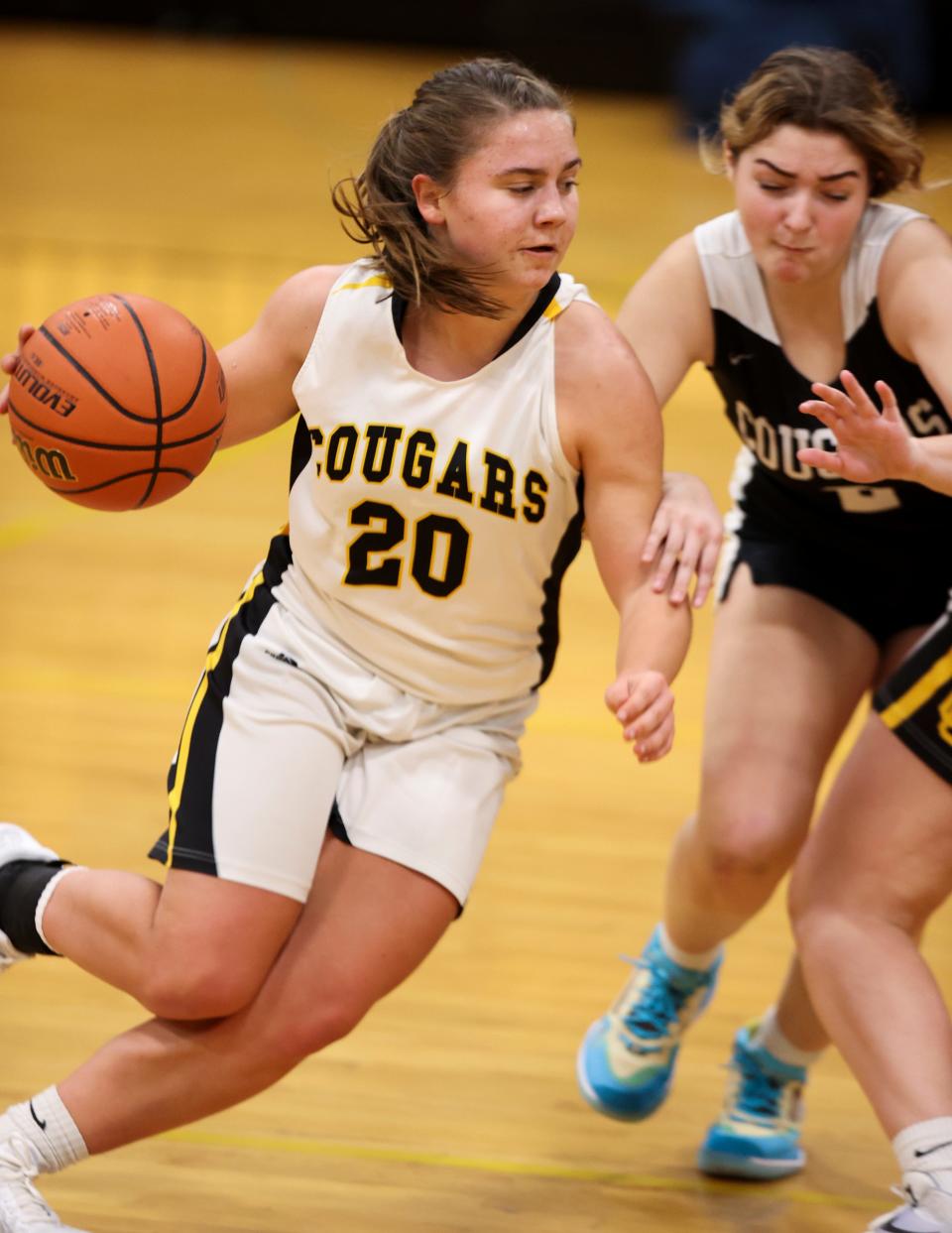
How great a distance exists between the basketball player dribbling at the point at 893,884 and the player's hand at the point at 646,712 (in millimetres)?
432

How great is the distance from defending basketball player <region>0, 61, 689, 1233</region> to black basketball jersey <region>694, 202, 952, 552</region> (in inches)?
16.6

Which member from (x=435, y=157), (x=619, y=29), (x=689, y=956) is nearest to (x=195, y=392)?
(x=435, y=157)

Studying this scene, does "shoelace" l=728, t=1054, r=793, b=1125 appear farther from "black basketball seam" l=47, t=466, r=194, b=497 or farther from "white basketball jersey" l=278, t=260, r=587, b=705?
→ "black basketball seam" l=47, t=466, r=194, b=497

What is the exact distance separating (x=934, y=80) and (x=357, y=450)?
14.5m

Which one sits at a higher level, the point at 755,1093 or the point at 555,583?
the point at 555,583

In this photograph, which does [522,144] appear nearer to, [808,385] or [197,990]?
[808,385]

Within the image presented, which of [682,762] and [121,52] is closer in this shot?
[682,762]

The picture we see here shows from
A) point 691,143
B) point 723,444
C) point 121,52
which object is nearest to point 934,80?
point 691,143

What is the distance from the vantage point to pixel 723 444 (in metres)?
8.19

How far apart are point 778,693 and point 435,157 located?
3.69 feet

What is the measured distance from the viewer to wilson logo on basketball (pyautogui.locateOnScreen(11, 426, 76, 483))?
281cm

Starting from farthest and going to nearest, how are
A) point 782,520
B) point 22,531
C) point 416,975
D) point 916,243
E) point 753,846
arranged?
point 22,531, point 416,975, point 782,520, point 753,846, point 916,243

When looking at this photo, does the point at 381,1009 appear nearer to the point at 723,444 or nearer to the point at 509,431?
the point at 509,431

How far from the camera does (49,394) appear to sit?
2789 mm
